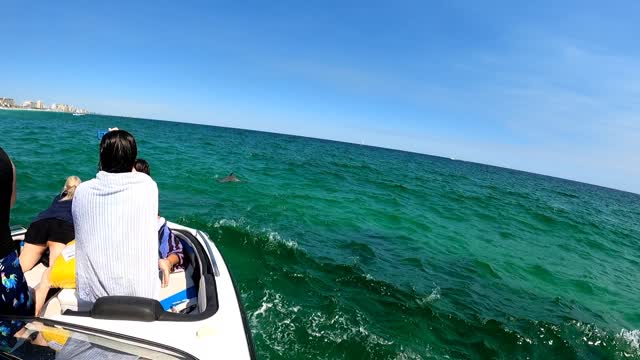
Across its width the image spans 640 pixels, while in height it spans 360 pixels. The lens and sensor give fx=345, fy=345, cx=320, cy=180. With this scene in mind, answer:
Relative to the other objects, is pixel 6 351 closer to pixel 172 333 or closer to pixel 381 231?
pixel 172 333

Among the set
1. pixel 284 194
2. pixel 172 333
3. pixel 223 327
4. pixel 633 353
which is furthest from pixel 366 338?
pixel 284 194

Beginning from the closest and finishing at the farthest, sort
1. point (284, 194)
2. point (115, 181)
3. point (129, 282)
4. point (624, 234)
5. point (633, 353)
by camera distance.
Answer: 1. point (115, 181)
2. point (129, 282)
3. point (633, 353)
4. point (284, 194)
5. point (624, 234)

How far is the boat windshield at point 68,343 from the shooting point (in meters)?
2.38

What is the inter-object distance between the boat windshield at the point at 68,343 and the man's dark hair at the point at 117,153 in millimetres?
1238

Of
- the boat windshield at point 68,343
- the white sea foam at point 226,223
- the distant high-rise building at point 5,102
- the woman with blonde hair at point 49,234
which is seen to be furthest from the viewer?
the distant high-rise building at point 5,102

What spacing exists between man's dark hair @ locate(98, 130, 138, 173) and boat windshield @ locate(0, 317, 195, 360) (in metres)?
1.24

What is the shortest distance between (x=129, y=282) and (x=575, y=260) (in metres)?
16.5

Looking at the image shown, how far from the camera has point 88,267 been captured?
9.03 ft

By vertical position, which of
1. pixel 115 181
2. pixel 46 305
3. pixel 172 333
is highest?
pixel 115 181

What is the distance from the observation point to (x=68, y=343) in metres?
2.48

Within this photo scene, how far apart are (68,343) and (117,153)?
4.63 ft

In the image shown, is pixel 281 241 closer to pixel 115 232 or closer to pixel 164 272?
pixel 164 272

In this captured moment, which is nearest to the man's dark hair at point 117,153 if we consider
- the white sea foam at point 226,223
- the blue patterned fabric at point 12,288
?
the blue patterned fabric at point 12,288

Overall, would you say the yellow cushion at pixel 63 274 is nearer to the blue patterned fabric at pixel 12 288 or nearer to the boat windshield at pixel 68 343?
the blue patterned fabric at pixel 12 288
